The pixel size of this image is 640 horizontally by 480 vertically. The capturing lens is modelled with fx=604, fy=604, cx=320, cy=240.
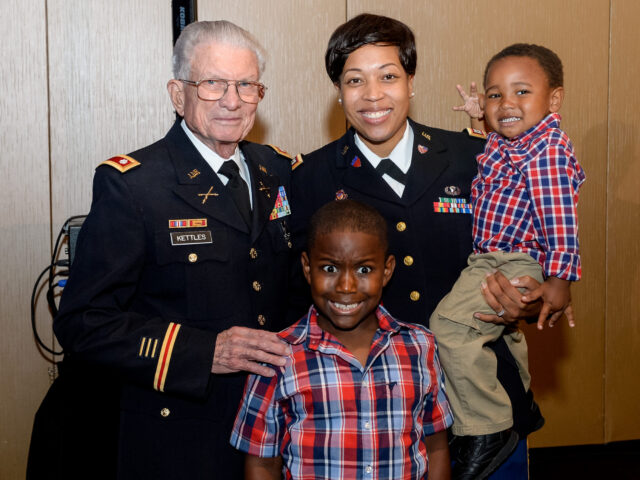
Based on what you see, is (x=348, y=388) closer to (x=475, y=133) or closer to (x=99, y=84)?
(x=475, y=133)

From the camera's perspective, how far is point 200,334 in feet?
5.02

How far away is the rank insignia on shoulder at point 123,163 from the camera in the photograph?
1.57 meters

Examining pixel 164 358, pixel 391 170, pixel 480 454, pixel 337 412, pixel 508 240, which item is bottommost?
pixel 480 454

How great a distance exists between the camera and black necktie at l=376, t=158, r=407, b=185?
1.89m

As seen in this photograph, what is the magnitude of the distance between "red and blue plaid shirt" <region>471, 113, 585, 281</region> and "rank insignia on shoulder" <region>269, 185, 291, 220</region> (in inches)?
22.9

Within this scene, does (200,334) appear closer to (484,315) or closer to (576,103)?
(484,315)

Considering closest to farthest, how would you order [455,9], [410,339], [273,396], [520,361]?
[273,396], [410,339], [520,361], [455,9]

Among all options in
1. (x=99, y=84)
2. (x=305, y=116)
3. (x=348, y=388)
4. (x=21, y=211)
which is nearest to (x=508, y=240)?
(x=348, y=388)

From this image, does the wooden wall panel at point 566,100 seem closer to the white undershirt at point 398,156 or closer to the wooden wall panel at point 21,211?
the white undershirt at point 398,156

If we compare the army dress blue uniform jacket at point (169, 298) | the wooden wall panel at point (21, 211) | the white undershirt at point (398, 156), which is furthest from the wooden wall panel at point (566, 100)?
the army dress blue uniform jacket at point (169, 298)

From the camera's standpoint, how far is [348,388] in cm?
148

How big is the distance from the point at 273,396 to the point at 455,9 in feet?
8.07

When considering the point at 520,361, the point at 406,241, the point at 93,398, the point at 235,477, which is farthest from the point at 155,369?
the point at 520,361

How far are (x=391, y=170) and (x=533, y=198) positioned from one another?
0.44 meters
